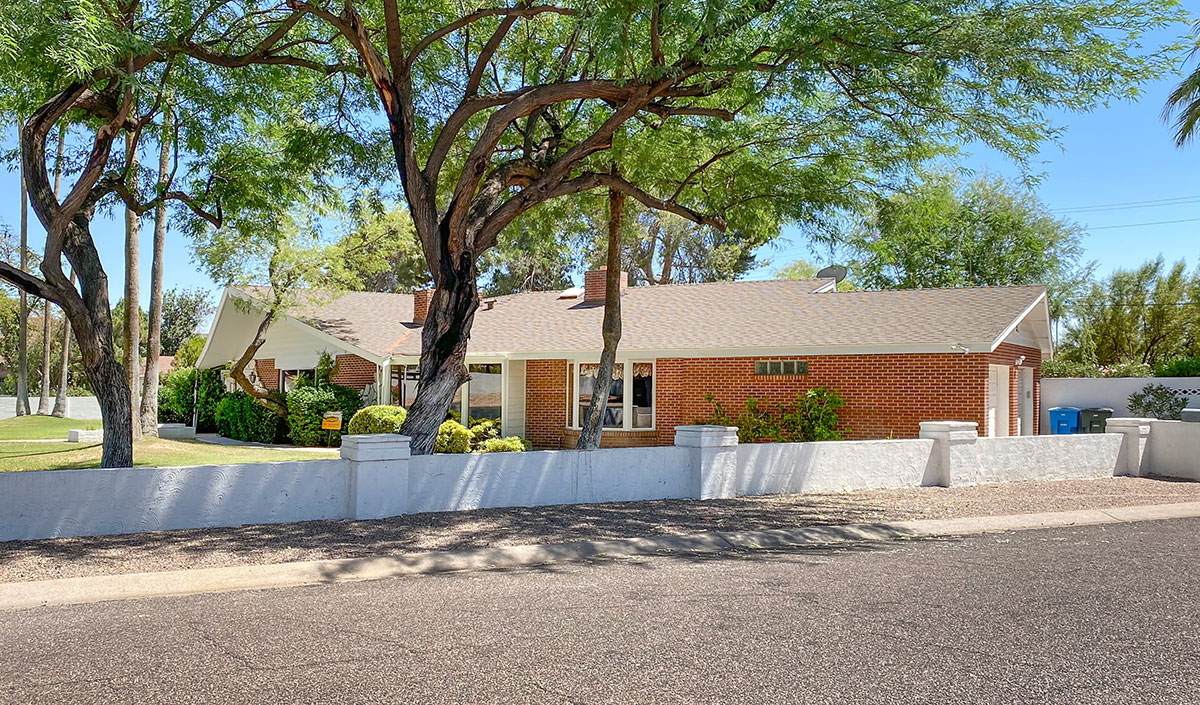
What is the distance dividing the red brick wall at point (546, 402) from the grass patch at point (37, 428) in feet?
46.6

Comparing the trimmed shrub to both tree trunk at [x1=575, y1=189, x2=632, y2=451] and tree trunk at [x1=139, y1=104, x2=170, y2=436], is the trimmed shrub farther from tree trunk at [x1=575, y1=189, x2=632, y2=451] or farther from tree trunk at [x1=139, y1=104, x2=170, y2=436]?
tree trunk at [x1=139, y1=104, x2=170, y2=436]

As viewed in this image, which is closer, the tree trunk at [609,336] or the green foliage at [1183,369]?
the tree trunk at [609,336]

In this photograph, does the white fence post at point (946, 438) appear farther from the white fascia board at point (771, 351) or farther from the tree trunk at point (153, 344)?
the tree trunk at point (153, 344)

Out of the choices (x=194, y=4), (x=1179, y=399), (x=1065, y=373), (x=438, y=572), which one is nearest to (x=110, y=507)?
(x=438, y=572)

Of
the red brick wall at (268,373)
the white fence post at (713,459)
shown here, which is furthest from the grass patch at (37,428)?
the white fence post at (713,459)

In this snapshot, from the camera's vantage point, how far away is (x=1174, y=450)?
15.9 meters

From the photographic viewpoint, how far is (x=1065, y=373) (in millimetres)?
31125

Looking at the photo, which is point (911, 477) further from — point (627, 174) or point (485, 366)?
point (485, 366)

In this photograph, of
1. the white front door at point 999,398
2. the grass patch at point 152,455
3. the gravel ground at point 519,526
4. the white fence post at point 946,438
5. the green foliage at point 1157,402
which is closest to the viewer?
A: the gravel ground at point 519,526

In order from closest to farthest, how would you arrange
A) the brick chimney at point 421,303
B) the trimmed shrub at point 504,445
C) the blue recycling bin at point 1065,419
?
the trimmed shrub at point 504,445 < the blue recycling bin at point 1065,419 < the brick chimney at point 421,303

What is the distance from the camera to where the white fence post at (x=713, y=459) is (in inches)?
486

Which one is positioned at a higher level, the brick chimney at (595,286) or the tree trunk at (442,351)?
the brick chimney at (595,286)

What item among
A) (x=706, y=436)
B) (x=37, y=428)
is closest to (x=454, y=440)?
(x=706, y=436)

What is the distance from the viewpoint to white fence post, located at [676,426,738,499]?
40.5 feet
